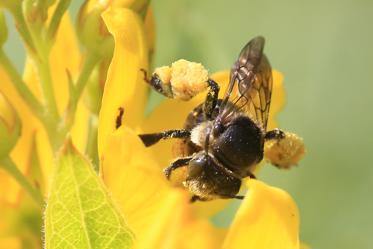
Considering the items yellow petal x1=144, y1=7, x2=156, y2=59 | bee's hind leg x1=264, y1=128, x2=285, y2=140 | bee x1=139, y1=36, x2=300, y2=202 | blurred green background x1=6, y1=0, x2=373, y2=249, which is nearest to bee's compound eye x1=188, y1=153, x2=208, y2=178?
bee x1=139, y1=36, x2=300, y2=202

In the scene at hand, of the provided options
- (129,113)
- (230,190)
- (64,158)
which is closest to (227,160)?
(230,190)

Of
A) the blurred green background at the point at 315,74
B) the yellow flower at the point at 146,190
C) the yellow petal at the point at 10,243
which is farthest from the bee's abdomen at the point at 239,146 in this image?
the blurred green background at the point at 315,74

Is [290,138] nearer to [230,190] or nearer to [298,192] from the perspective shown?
[230,190]

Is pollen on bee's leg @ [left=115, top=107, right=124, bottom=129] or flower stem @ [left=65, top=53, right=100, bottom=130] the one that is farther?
flower stem @ [left=65, top=53, right=100, bottom=130]

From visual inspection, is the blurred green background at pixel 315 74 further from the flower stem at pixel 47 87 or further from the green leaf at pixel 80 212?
the green leaf at pixel 80 212

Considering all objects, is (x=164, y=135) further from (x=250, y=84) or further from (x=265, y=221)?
(x=265, y=221)

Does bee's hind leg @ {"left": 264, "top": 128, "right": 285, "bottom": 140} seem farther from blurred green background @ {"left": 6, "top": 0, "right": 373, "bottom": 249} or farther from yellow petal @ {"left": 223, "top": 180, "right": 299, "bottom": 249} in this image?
blurred green background @ {"left": 6, "top": 0, "right": 373, "bottom": 249}
